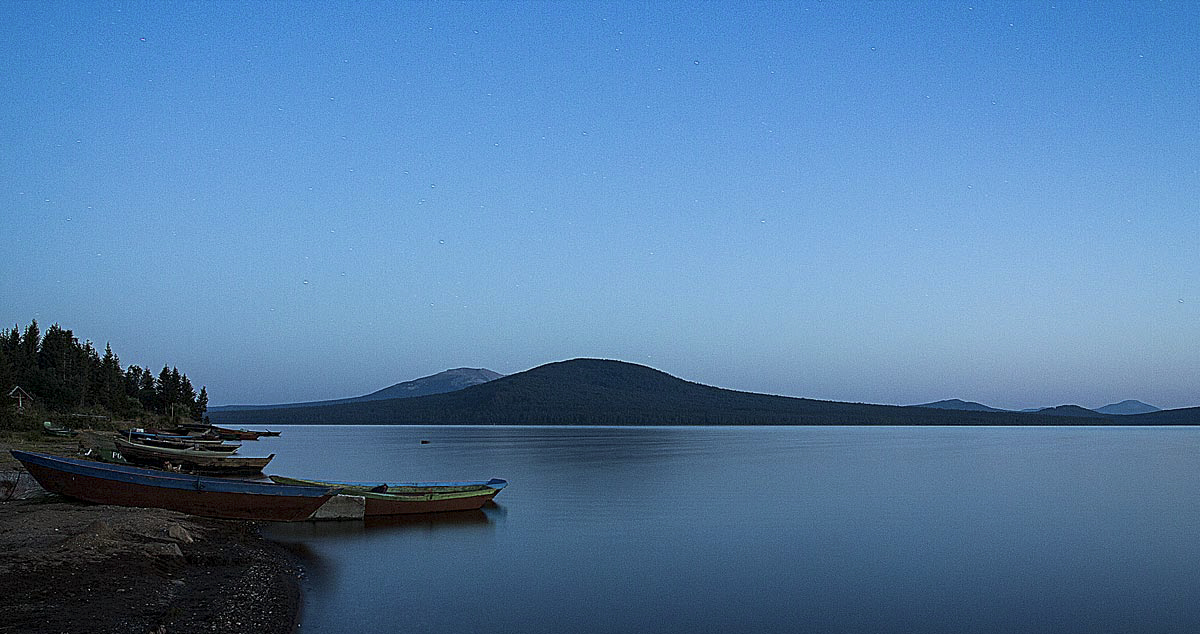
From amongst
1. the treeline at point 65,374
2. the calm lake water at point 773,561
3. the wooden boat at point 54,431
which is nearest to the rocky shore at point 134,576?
the calm lake water at point 773,561

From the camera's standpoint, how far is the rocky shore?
10.7 metres

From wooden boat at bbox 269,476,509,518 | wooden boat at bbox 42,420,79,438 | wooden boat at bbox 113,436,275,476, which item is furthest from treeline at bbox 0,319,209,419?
wooden boat at bbox 269,476,509,518

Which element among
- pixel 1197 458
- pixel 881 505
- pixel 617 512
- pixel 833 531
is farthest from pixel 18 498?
pixel 1197 458

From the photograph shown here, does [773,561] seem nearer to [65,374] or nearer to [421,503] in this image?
[421,503]

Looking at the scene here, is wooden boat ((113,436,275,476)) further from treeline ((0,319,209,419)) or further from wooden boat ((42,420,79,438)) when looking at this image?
treeline ((0,319,209,419))

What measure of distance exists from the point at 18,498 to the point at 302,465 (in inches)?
1185

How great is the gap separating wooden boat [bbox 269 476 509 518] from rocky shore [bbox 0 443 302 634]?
5077mm

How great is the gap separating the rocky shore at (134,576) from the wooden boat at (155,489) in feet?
4.11

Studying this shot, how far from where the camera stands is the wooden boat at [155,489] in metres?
20.1

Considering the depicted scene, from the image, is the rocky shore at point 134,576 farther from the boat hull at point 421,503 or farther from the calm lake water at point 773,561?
the boat hull at point 421,503

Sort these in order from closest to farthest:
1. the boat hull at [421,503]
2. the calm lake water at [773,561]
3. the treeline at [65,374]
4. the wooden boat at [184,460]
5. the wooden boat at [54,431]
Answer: the calm lake water at [773,561] < the boat hull at [421,503] < the wooden boat at [184,460] < the wooden boat at [54,431] < the treeline at [65,374]

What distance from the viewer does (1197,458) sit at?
6219cm

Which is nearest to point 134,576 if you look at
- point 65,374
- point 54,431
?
point 54,431

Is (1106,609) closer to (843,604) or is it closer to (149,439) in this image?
(843,604)
